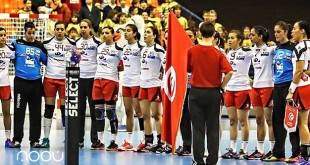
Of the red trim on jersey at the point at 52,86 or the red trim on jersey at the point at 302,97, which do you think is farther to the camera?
the red trim on jersey at the point at 52,86

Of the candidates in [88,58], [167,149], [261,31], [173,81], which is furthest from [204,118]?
[88,58]

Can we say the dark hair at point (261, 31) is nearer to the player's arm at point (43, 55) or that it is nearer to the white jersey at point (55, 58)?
the white jersey at point (55, 58)

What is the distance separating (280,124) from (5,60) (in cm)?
545

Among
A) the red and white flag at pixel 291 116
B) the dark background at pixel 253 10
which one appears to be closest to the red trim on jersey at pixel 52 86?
the red and white flag at pixel 291 116

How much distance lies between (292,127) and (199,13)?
1464cm

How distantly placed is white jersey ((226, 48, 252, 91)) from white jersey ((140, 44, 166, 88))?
1362 millimetres

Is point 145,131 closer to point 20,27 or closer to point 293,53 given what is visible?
point 293,53

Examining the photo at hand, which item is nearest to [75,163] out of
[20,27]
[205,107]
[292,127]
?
[205,107]

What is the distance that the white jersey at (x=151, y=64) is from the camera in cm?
1598

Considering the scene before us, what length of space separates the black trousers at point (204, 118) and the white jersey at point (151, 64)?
3.32m

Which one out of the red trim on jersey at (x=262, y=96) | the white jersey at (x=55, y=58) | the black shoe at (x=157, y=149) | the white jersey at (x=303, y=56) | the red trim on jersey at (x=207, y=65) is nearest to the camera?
the red trim on jersey at (x=207, y=65)

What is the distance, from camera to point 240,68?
615 inches

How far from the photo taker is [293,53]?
1409cm

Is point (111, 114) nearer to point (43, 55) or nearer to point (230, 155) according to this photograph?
point (43, 55)
